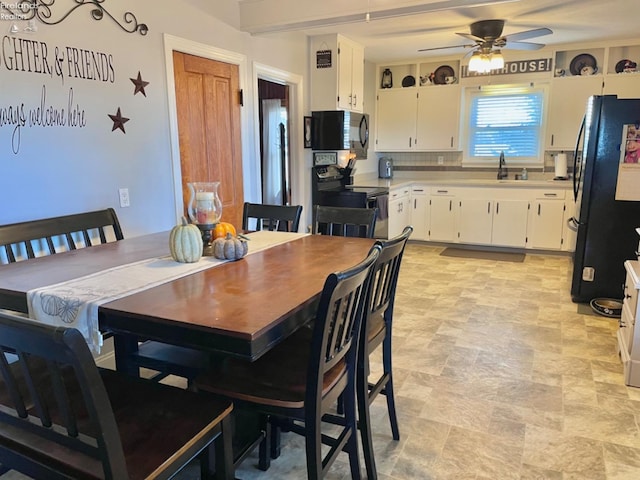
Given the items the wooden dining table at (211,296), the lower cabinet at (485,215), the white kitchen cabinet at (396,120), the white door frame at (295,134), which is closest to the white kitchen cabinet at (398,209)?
the lower cabinet at (485,215)

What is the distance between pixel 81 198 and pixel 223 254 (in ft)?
3.87

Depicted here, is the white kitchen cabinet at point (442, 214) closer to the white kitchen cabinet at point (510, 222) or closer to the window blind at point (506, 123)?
the white kitchen cabinet at point (510, 222)

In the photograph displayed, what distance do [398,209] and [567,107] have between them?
7.49ft

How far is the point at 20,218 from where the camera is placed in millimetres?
2342

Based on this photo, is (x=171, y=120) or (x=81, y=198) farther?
(x=171, y=120)

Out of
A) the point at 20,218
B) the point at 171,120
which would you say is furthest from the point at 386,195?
the point at 20,218

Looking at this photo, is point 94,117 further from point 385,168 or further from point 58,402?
point 385,168

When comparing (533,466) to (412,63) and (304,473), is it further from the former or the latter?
(412,63)

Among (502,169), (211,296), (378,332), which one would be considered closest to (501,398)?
(378,332)

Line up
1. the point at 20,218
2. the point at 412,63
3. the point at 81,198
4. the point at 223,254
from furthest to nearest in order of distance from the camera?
the point at 412,63
the point at 81,198
the point at 20,218
the point at 223,254

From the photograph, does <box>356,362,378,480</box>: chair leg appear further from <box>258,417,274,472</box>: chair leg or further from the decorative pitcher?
the decorative pitcher

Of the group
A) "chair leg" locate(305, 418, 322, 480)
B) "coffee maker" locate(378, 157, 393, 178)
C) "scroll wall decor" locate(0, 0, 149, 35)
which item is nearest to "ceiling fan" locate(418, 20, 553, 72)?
"coffee maker" locate(378, 157, 393, 178)

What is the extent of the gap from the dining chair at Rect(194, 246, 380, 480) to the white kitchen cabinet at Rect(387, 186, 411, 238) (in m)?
3.82

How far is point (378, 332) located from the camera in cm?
202
